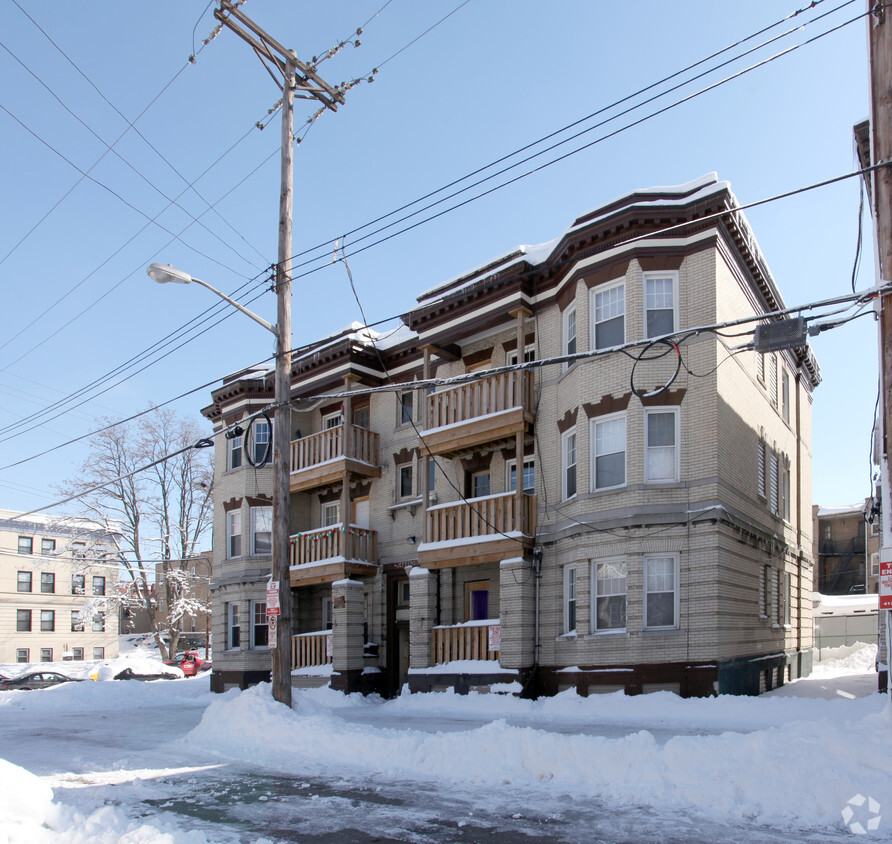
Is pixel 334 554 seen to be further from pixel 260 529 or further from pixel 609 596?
pixel 609 596

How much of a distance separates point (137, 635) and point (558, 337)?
2697 inches

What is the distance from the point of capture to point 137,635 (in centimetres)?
7800

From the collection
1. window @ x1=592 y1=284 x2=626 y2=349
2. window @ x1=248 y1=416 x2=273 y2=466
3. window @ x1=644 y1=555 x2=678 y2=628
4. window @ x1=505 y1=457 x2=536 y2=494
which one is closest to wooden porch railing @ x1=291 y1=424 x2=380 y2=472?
window @ x1=248 y1=416 x2=273 y2=466

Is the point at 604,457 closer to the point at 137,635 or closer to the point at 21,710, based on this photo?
the point at 21,710

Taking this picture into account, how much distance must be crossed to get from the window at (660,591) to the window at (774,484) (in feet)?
19.5

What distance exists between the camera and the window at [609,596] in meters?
18.4

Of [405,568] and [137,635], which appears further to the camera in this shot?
[137,635]

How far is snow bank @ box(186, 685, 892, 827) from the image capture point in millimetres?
8602

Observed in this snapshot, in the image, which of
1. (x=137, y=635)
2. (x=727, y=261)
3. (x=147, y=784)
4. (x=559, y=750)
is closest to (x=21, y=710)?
(x=147, y=784)

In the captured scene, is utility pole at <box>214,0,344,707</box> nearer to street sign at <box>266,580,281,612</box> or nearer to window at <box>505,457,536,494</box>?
street sign at <box>266,580,281,612</box>

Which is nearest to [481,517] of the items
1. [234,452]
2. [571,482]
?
[571,482]

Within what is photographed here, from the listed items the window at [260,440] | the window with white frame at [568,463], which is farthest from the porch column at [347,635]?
the window with white frame at [568,463]

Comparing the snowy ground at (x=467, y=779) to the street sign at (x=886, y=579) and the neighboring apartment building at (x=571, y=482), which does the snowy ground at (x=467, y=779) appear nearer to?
the street sign at (x=886, y=579)

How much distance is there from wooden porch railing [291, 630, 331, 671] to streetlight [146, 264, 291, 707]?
9733 mm
